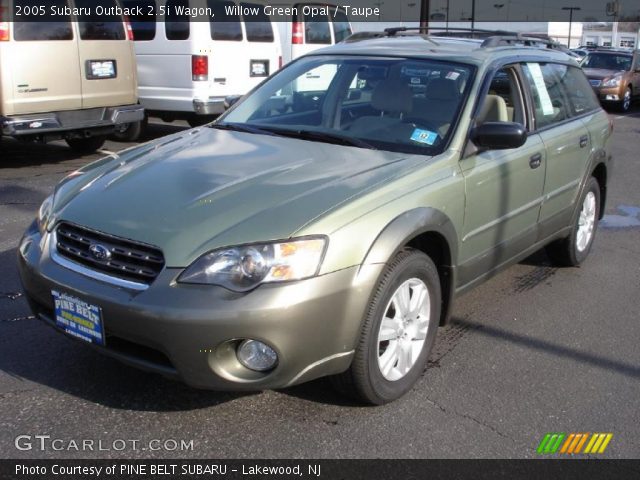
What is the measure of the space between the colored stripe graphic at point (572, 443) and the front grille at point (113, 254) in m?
1.85

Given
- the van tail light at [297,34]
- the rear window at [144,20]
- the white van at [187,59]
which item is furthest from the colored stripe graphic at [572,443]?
the van tail light at [297,34]

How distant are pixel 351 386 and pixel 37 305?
1.52 metres

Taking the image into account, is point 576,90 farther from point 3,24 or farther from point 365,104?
point 3,24

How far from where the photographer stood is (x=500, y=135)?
3.72 meters

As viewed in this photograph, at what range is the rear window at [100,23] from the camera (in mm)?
8594

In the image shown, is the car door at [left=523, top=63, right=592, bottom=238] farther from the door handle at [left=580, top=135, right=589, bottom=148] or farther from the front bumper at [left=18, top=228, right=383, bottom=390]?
the front bumper at [left=18, top=228, right=383, bottom=390]

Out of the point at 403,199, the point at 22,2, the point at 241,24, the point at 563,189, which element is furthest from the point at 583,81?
the point at 241,24

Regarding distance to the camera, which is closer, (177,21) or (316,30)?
A: (177,21)

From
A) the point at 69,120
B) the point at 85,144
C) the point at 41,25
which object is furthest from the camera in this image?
the point at 85,144

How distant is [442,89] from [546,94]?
3.78 feet

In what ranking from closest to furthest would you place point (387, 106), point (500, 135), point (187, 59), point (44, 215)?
1. point (44, 215)
2. point (500, 135)
3. point (387, 106)
4. point (187, 59)

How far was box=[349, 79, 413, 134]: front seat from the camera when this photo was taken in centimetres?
407

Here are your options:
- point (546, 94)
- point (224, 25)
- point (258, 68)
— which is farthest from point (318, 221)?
point (258, 68)
